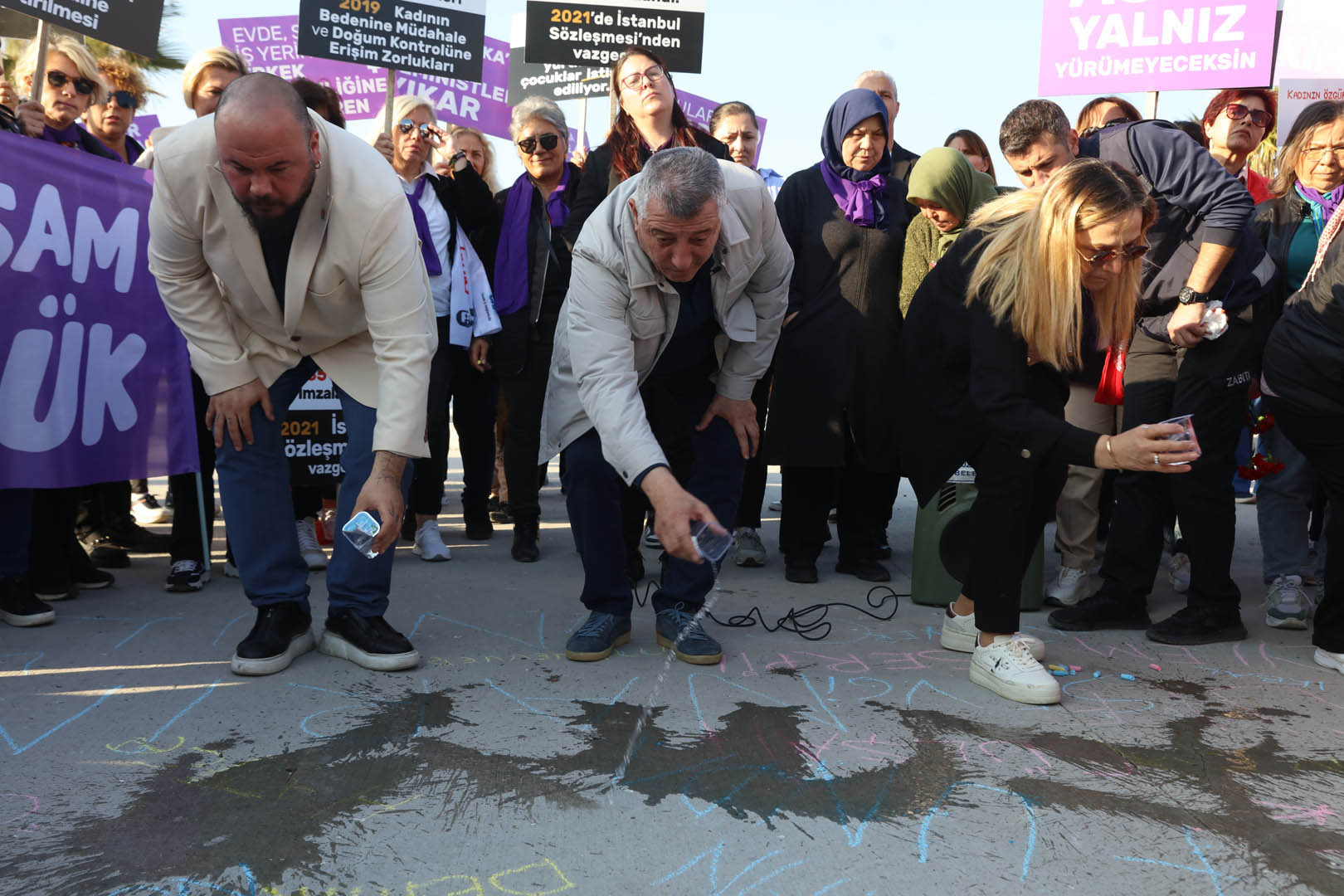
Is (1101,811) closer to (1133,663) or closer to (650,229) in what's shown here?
(1133,663)

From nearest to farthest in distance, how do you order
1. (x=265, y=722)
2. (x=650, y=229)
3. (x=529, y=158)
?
(x=265, y=722)
(x=650, y=229)
(x=529, y=158)

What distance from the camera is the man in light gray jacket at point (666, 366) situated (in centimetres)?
274

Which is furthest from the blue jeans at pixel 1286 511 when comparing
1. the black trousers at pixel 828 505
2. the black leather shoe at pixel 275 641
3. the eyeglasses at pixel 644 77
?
the black leather shoe at pixel 275 641

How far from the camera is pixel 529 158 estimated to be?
4.61 metres

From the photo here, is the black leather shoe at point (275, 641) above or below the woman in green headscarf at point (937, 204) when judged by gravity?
below

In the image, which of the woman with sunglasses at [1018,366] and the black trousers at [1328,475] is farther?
the black trousers at [1328,475]

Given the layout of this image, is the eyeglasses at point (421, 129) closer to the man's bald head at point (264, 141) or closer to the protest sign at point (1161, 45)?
the man's bald head at point (264, 141)

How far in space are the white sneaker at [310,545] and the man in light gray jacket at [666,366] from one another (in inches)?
Answer: 62.2

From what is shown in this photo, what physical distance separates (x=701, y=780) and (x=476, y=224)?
3214mm

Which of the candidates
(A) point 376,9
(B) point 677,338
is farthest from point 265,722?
(A) point 376,9

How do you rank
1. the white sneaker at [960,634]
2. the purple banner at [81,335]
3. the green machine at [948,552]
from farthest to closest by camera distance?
the green machine at [948,552] < the purple banner at [81,335] < the white sneaker at [960,634]

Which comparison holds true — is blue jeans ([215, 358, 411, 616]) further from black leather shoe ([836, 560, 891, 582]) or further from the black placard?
the black placard

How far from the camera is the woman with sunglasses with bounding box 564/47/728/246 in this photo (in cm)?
419

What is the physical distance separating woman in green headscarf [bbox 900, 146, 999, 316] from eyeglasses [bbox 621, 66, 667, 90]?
106 cm
